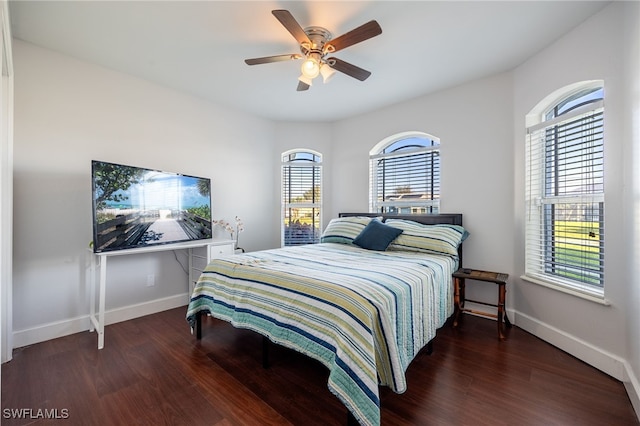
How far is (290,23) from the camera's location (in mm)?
1855

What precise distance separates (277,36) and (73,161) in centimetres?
223

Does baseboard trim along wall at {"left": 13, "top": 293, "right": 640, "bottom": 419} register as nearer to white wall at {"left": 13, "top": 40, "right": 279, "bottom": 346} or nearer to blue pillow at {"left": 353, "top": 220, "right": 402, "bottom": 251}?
white wall at {"left": 13, "top": 40, "right": 279, "bottom": 346}

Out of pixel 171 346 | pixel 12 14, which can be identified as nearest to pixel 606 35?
pixel 171 346

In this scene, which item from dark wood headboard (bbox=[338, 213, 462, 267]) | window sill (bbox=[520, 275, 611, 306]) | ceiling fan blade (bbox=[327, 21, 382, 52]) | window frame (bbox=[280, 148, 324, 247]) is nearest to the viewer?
ceiling fan blade (bbox=[327, 21, 382, 52])

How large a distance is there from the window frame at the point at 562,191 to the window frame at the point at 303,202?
2791 mm

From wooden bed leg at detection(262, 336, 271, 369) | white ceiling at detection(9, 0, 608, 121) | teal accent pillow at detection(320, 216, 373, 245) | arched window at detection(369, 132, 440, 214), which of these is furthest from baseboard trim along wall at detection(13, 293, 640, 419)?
white ceiling at detection(9, 0, 608, 121)

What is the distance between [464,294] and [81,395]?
11.3 ft

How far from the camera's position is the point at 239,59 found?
2729mm

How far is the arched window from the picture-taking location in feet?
12.1

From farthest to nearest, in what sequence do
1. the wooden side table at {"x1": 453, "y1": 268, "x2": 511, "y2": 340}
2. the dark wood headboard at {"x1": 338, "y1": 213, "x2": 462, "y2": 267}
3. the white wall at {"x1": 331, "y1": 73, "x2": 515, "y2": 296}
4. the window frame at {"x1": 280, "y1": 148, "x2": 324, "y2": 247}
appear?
the window frame at {"x1": 280, "y1": 148, "x2": 324, "y2": 247} < the dark wood headboard at {"x1": 338, "y1": 213, "x2": 462, "y2": 267} < the white wall at {"x1": 331, "y1": 73, "x2": 515, "y2": 296} < the wooden side table at {"x1": 453, "y1": 268, "x2": 511, "y2": 340}

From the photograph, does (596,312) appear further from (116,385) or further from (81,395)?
(81,395)

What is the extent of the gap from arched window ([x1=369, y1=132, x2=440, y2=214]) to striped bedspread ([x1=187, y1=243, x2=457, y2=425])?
1.31 m

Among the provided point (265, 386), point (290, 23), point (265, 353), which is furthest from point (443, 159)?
point (265, 386)

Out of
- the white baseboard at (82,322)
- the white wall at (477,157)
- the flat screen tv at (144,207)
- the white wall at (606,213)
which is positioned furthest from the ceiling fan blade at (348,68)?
the white baseboard at (82,322)
